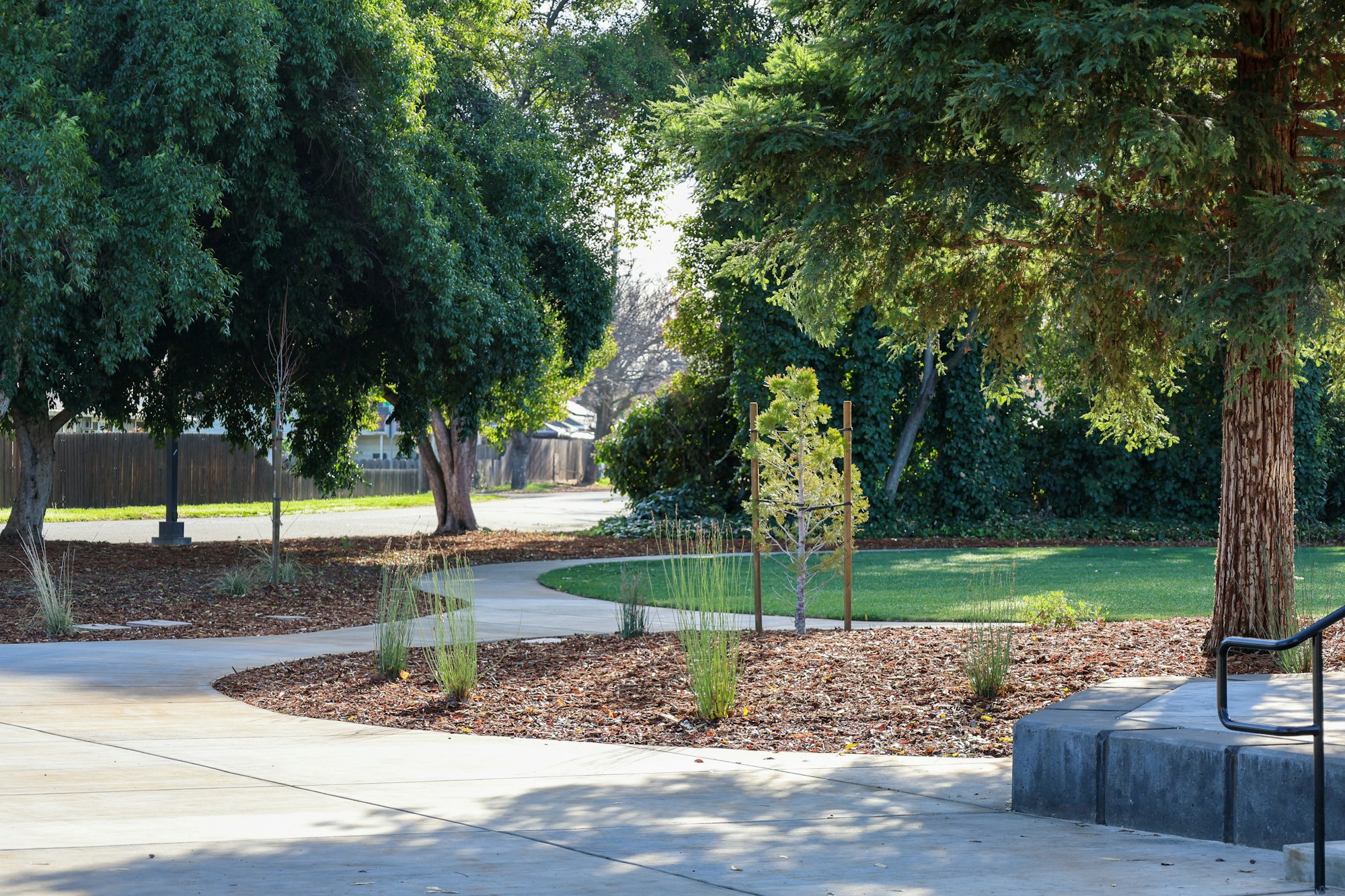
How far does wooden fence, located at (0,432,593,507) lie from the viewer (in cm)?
3628

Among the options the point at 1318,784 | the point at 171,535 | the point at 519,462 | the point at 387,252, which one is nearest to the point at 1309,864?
the point at 1318,784

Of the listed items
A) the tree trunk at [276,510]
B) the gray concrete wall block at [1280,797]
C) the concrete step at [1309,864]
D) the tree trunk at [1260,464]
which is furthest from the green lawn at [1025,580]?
the concrete step at [1309,864]

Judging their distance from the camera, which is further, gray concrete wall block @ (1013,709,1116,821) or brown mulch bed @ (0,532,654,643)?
brown mulch bed @ (0,532,654,643)

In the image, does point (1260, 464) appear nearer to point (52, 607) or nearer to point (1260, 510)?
point (1260, 510)

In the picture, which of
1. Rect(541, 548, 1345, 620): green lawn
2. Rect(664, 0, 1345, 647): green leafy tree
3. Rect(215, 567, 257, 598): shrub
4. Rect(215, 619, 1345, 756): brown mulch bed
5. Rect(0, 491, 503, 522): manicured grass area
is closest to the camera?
Rect(664, 0, 1345, 647): green leafy tree

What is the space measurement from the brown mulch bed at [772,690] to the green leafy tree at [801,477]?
2.89 feet

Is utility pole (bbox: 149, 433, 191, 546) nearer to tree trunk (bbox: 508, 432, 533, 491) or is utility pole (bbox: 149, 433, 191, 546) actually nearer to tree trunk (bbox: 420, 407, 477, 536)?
tree trunk (bbox: 420, 407, 477, 536)

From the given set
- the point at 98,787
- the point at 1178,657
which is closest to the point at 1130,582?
the point at 1178,657

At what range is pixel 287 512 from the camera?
3338cm

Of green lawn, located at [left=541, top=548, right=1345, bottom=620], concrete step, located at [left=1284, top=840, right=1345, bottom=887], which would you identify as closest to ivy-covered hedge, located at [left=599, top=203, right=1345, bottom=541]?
green lawn, located at [left=541, top=548, right=1345, bottom=620]

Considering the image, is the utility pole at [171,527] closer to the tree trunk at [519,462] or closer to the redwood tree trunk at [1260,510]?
the redwood tree trunk at [1260,510]

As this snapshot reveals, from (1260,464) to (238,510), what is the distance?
31230mm

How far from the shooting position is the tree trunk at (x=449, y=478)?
25906 millimetres

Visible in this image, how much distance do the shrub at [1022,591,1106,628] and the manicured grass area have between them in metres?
21.0
